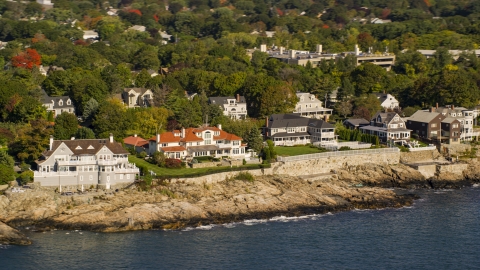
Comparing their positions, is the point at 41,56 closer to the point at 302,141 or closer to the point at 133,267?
the point at 302,141

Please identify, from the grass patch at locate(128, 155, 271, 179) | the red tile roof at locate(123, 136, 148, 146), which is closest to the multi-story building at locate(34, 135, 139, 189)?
the grass patch at locate(128, 155, 271, 179)

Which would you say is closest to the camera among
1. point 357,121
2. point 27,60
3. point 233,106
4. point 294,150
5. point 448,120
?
point 294,150

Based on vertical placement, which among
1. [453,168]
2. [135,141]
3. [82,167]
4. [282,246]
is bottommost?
[282,246]

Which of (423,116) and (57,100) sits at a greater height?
(57,100)

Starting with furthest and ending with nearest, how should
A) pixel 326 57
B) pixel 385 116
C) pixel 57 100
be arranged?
pixel 326 57 < pixel 57 100 < pixel 385 116

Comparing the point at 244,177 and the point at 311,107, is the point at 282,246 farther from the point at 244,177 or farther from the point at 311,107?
the point at 311,107

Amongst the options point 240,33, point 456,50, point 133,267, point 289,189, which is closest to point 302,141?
point 289,189

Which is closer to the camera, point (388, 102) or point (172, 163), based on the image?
point (172, 163)


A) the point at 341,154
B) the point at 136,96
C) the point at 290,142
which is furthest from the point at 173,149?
the point at 136,96
